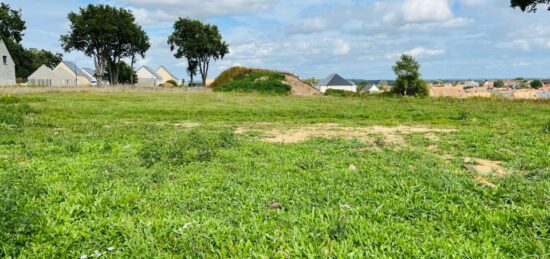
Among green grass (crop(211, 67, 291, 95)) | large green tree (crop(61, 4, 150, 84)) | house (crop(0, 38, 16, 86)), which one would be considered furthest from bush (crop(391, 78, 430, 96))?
house (crop(0, 38, 16, 86))

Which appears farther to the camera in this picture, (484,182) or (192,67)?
(192,67)

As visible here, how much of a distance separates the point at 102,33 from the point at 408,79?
3234 cm

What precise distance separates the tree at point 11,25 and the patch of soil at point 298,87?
4322 centimetres

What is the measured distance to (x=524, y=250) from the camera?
117 inches

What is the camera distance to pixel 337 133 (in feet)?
30.2

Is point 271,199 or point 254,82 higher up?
point 254,82

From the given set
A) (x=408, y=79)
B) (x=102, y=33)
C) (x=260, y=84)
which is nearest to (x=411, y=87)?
(x=408, y=79)

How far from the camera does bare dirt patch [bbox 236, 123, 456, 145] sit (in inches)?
326

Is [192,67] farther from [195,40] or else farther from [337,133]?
[337,133]

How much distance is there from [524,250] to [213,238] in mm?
2293

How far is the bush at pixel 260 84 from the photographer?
31069mm

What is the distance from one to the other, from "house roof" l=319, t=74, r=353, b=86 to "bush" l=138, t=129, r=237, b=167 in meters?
54.7

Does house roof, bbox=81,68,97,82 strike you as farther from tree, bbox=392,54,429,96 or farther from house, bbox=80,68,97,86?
tree, bbox=392,54,429,96

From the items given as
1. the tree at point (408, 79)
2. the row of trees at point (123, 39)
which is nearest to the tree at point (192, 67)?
the row of trees at point (123, 39)
